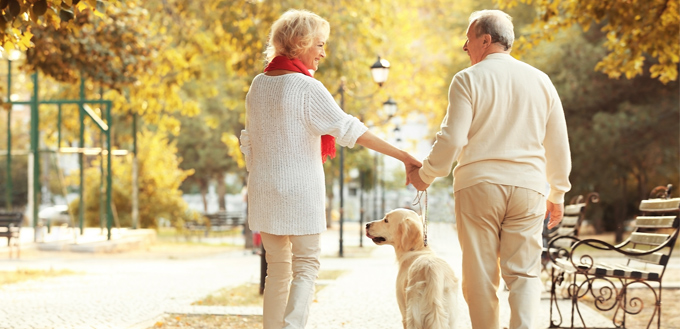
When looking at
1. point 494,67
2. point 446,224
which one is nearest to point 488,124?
point 494,67

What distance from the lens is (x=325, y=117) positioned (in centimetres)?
466

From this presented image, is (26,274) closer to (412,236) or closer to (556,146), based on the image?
(412,236)

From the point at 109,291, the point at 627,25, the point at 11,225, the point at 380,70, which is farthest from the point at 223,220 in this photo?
the point at 627,25

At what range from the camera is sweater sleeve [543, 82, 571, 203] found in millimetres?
4598

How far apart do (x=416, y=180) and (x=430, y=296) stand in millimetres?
720

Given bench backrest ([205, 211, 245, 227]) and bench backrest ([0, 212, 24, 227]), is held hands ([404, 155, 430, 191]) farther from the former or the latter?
bench backrest ([205, 211, 245, 227])

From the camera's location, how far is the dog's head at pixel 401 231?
4973 mm


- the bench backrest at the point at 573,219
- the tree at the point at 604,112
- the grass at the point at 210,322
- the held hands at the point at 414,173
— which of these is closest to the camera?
the held hands at the point at 414,173

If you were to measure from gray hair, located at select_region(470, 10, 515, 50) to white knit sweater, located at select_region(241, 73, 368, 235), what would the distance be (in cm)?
88

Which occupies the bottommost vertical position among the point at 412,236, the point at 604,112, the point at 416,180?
the point at 412,236

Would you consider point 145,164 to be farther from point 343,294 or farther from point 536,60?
point 343,294

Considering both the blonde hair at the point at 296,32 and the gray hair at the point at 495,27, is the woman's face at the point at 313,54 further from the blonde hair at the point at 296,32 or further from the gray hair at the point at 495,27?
the gray hair at the point at 495,27

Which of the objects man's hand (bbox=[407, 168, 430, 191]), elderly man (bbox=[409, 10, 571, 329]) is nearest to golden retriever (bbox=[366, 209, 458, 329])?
elderly man (bbox=[409, 10, 571, 329])

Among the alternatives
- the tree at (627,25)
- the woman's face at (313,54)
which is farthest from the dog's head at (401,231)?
the tree at (627,25)
